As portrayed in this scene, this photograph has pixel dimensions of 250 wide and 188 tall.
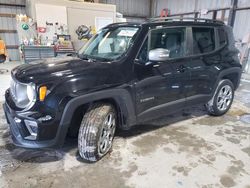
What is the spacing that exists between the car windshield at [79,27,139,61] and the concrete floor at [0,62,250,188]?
A: 1067mm

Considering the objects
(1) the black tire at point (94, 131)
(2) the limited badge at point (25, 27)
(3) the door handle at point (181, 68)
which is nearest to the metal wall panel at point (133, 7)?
(2) the limited badge at point (25, 27)

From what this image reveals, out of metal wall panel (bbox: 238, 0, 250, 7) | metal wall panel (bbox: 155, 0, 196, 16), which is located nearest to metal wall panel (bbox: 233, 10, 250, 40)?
metal wall panel (bbox: 238, 0, 250, 7)

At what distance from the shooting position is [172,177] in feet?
6.67

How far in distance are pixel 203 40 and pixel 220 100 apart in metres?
1.08

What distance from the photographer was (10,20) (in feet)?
Result: 30.2

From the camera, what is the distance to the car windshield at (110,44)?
2.39 meters

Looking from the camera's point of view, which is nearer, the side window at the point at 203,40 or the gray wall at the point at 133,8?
the side window at the point at 203,40

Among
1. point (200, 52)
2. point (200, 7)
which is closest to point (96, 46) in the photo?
point (200, 52)

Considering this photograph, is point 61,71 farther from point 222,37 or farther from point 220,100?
point 220,100

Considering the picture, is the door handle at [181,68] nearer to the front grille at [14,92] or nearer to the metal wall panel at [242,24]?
the front grille at [14,92]

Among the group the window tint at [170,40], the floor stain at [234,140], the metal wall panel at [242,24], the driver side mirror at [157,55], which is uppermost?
the metal wall panel at [242,24]

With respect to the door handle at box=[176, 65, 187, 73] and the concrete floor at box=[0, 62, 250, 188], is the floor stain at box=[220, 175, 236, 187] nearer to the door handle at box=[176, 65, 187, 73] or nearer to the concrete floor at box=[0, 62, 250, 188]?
the concrete floor at box=[0, 62, 250, 188]

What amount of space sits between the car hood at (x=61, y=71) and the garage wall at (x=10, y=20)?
843 cm

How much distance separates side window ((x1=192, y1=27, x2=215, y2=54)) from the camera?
9.47 feet
